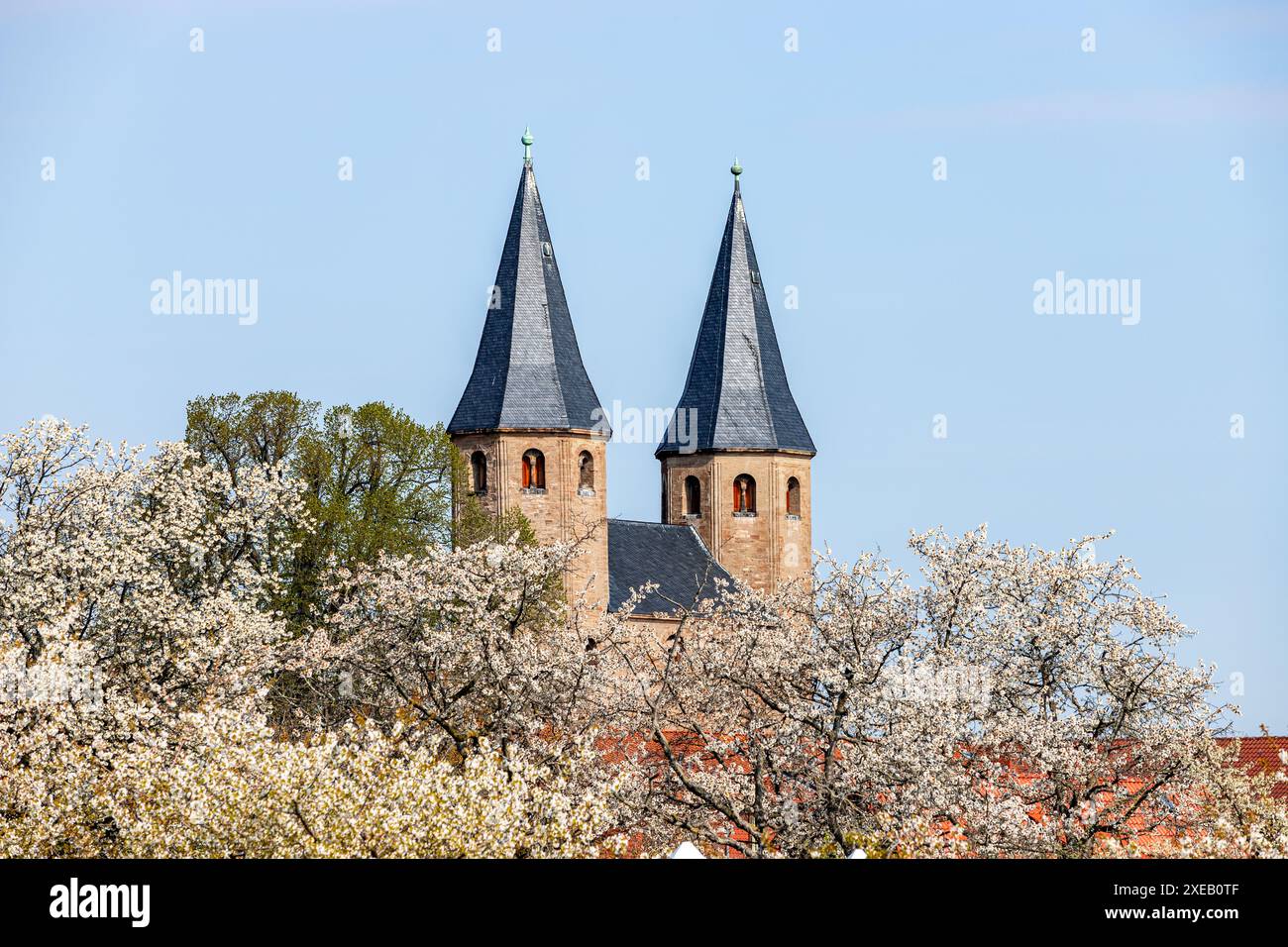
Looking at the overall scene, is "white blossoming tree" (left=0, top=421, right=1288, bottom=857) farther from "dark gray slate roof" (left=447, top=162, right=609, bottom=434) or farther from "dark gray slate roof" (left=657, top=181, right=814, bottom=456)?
"dark gray slate roof" (left=657, top=181, right=814, bottom=456)

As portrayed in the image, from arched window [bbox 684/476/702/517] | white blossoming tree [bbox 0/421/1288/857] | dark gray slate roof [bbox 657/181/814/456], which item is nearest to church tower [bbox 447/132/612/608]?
dark gray slate roof [bbox 657/181/814/456]

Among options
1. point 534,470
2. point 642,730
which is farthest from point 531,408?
point 642,730

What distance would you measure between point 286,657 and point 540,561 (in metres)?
6.97

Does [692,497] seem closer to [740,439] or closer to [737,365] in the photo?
[740,439]

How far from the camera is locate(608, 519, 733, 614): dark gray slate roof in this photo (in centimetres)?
6856

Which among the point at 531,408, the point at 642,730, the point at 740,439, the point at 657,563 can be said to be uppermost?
the point at 531,408

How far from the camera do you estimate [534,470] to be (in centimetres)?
6550

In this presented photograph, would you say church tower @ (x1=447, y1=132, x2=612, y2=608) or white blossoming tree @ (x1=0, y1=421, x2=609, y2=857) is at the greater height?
church tower @ (x1=447, y1=132, x2=612, y2=608)

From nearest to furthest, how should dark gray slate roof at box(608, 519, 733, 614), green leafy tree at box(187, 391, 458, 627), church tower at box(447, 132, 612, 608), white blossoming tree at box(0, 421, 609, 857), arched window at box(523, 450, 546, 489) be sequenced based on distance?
white blossoming tree at box(0, 421, 609, 857), green leafy tree at box(187, 391, 458, 627), church tower at box(447, 132, 612, 608), arched window at box(523, 450, 546, 489), dark gray slate roof at box(608, 519, 733, 614)

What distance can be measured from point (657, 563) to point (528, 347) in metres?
9.98

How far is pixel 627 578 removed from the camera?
68812mm

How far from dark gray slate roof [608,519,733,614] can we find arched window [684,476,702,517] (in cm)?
76

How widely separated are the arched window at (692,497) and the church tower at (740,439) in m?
0.04
